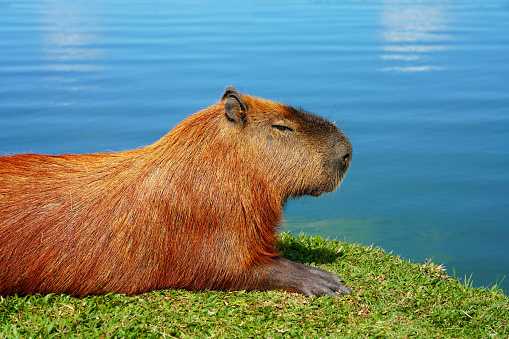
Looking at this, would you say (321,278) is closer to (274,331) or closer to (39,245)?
(274,331)

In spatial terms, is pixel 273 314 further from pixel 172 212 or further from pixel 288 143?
pixel 288 143

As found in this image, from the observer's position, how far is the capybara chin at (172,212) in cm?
395

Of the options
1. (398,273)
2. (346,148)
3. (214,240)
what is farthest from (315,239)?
(214,240)

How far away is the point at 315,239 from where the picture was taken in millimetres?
5586

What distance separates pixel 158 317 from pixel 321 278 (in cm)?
123

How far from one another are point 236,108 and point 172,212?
845mm

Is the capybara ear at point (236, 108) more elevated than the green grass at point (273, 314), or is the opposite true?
the capybara ear at point (236, 108)

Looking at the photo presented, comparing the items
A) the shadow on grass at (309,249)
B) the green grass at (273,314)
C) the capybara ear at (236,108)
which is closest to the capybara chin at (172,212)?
the capybara ear at (236,108)

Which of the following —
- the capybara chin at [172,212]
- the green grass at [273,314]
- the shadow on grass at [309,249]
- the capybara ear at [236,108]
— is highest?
the capybara ear at [236,108]

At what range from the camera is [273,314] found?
3900mm

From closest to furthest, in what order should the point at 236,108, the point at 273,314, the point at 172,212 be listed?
1. the point at 273,314
2. the point at 172,212
3. the point at 236,108

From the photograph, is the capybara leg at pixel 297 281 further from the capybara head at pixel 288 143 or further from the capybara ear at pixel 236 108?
the capybara ear at pixel 236 108

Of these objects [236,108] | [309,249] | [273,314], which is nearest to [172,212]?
[236,108]

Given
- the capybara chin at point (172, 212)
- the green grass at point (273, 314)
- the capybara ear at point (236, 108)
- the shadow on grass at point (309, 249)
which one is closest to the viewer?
the green grass at point (273, 314)
